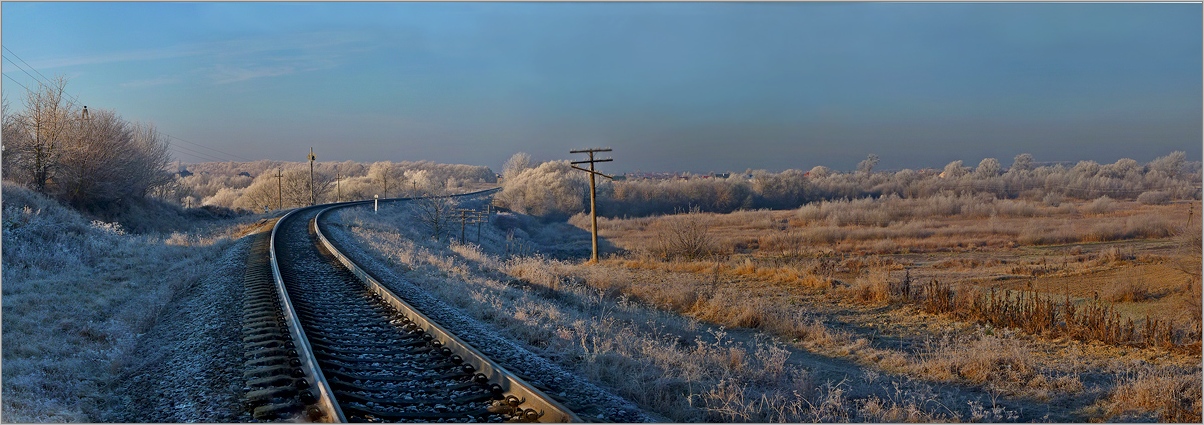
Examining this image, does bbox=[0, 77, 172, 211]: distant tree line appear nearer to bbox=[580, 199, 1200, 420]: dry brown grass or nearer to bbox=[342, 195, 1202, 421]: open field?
bbox=[342, 195, 1202, 421]: open field

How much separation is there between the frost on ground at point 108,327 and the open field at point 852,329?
3388 mm

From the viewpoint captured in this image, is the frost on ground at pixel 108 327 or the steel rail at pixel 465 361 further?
the frost on ground at pixel 108 327

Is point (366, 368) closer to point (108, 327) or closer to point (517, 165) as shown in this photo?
point (108, 327)

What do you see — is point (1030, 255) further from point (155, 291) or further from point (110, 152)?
point (110, 152)

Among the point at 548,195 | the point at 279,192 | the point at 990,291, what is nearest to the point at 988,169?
the point at 548,195

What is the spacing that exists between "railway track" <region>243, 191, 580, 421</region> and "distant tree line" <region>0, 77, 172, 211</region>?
2691 cm

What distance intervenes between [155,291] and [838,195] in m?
86.7

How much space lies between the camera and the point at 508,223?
59094 mm

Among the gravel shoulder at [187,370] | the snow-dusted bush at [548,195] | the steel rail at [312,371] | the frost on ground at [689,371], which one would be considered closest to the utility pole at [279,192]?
the snow-dusted bush at [548,195]

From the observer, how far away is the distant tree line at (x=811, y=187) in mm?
61344

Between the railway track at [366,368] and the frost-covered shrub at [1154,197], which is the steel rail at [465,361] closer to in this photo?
the railway track at [366,368]

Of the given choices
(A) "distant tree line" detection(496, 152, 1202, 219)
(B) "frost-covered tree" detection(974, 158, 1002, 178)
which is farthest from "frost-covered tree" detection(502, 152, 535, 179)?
(B) "frost-covered tree" detection(974, 158, 1002, 178)

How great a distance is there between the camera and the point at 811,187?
3691 inches

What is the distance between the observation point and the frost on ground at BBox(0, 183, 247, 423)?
5.88 metres
